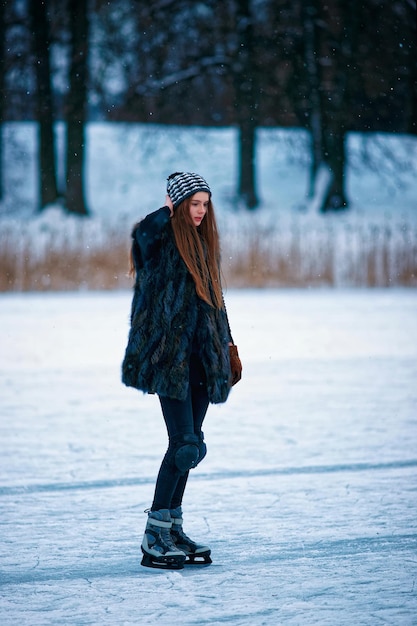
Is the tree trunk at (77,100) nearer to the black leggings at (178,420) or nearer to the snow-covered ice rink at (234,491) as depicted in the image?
the snow-covered ice rink at (234,491)

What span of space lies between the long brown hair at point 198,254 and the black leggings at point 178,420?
272 millimetres

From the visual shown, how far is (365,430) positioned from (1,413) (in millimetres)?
2603

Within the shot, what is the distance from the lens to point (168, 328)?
413 cm

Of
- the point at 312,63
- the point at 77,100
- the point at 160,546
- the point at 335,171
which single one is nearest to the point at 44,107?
the point at 77,100

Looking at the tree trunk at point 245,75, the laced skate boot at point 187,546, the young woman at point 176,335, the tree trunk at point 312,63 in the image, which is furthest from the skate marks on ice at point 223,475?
the tree trunk at point 245,75

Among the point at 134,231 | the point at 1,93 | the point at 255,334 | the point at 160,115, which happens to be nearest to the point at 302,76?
the point at 160,115

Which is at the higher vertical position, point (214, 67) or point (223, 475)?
point (214, 67)

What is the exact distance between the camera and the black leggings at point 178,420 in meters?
4.14

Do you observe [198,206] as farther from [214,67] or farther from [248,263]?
[214,67]

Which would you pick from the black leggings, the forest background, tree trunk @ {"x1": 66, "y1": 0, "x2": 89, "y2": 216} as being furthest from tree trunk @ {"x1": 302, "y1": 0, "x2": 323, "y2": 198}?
the black leggings

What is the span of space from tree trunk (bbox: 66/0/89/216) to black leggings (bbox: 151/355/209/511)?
1974 centimetres

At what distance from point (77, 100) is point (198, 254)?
20.3 m

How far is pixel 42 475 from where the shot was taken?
5.86 m

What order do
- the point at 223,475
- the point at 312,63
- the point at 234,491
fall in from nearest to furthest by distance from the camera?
the point at 234,491
the point at 223,475
the point at 312,63
